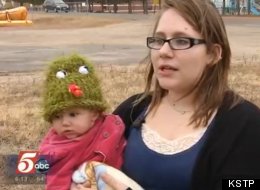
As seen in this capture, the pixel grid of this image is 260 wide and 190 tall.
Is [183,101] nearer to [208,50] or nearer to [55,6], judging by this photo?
[208,50]

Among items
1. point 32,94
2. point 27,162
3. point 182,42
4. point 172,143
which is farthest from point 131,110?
point 32,94

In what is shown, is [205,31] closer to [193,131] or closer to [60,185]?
[193,131]

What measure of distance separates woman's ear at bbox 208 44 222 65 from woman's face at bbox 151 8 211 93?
1 cm

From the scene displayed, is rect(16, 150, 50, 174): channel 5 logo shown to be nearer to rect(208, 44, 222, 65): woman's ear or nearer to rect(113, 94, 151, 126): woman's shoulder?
rect(113, 94, 151, 126): woman's shoulder

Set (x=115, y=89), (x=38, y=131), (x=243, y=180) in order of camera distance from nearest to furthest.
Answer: (x=243, y=180), (x=38, y=131), (x=115, y=89)

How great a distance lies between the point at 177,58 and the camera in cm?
211

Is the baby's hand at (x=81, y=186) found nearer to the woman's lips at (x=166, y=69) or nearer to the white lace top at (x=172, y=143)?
the white lace top at (x=172, y=143)

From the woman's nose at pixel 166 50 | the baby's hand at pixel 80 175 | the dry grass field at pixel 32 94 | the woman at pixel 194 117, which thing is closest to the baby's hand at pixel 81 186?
the baby's hand at pixel 80 175

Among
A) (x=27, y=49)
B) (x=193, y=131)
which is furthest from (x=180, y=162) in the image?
(x=27, y=49)

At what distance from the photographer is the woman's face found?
2.11 meters

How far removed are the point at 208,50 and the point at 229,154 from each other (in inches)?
15.6

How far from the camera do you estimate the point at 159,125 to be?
7.50 ft

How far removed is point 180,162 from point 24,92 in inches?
273

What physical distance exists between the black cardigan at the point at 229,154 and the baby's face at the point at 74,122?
53 centimetres
